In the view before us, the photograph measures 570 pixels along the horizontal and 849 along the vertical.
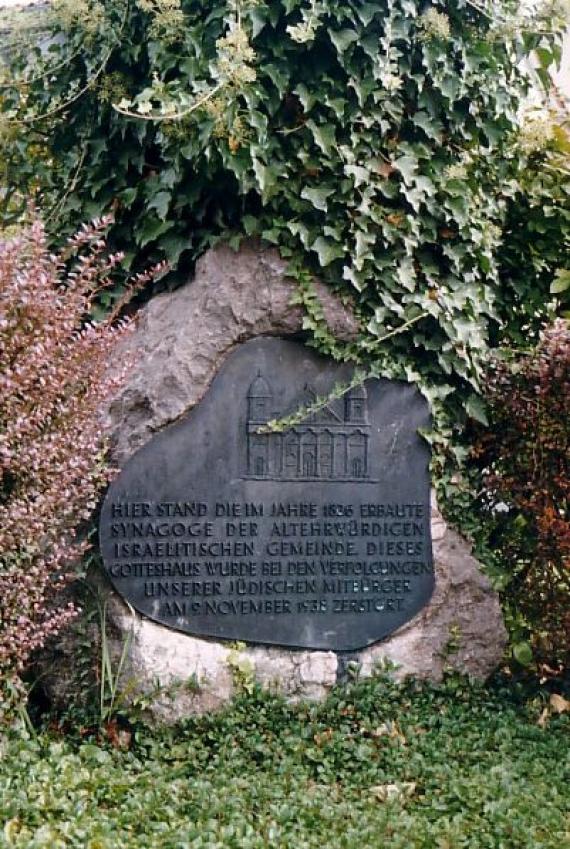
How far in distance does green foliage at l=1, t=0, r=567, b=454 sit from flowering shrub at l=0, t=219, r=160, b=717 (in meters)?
0.90

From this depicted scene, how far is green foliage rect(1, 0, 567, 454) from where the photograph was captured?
15.0 ft

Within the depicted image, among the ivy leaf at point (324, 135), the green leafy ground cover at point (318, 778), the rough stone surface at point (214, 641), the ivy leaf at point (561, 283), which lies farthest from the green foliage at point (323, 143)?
the green leafy ground cover at point (318, 778)

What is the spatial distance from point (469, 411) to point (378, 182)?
1.19 metres

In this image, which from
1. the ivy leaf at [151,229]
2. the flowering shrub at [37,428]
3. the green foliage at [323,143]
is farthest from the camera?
the ivy leaf at [151,229]

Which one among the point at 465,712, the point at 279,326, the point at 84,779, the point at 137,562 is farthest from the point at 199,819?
the point at 279,326

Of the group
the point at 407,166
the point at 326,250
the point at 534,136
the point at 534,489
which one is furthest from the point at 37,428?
the point at 534,136

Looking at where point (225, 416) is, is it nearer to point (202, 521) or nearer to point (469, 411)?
point (202, 521)

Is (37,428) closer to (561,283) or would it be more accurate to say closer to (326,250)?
(326,250)

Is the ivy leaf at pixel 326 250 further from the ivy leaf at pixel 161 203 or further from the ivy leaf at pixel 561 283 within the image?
the ivy leaf at pixel 561 283

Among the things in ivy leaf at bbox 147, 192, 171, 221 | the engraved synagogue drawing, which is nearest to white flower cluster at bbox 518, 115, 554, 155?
the engraved synagogue drawing

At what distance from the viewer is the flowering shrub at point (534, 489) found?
484cm

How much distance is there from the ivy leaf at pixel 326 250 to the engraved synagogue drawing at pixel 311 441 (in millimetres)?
581

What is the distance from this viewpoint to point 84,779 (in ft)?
12.2

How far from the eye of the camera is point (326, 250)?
466 centimetres
